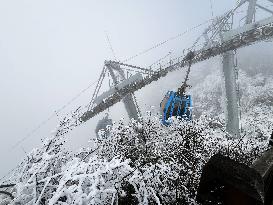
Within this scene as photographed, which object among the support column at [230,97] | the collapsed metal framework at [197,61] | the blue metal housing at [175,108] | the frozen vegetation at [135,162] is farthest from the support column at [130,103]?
the blue metal housing at [175,108]

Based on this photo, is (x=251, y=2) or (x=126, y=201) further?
(x=251, y=2)

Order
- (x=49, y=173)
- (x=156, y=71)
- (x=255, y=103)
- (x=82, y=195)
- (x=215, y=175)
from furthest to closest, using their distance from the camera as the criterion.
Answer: (x=255, y=103) → (x=156, y=71) → (x=49, y=173) → (x=82, y=195) → (x=215, y=175)

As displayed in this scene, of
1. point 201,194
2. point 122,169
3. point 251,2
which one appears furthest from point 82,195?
point 251,2

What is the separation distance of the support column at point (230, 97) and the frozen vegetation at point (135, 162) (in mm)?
3331

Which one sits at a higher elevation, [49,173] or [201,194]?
[201,194]

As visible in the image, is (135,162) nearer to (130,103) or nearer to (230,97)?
(130,103)

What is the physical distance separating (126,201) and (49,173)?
2364 mm

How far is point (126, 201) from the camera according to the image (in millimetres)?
7273

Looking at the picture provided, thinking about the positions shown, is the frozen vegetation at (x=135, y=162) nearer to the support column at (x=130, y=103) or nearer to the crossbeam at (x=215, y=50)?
the crossbeam at (x=215, y=50)

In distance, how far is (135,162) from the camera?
35.1 feet

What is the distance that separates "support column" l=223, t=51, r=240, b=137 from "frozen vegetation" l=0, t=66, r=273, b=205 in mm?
3331

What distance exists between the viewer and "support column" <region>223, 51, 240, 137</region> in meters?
28.9

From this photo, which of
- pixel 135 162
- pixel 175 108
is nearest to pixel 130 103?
pixel 175 108

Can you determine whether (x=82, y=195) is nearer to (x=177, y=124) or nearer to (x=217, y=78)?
(x=177, y=124)
